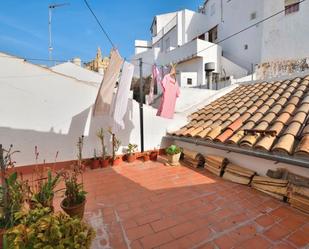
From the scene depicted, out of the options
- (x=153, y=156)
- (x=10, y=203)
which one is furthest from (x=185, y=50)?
→ (x=10, y=203)

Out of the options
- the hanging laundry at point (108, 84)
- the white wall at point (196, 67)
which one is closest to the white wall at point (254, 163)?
the hanging laundry at point (108, 84)

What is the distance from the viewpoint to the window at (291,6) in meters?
12.4

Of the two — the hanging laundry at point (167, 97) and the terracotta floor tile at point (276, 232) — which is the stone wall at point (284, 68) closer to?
the hanging laundry at point (167, 97)

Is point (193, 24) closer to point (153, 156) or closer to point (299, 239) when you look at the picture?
point (153, 156)

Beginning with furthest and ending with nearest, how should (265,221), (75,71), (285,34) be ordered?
(285,34) < (75,71) < (265,221)

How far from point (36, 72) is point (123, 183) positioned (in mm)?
3487

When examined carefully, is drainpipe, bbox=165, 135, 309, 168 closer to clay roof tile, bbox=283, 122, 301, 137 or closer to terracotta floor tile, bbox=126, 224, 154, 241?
clay roof tile, bbox=283, 122, 301, 137

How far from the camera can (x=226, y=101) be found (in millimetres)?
6605

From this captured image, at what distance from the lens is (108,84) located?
4.55 metres

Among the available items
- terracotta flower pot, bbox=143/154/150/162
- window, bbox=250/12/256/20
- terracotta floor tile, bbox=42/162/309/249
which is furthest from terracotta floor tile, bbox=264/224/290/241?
window, bbox=250/12/256/20

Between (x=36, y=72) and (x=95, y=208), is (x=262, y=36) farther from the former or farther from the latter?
(x=95, y=208)

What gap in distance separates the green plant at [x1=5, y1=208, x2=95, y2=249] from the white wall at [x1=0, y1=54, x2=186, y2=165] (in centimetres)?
369

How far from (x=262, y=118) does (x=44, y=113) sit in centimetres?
530

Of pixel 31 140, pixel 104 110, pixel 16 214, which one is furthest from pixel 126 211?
pixel 31 140
